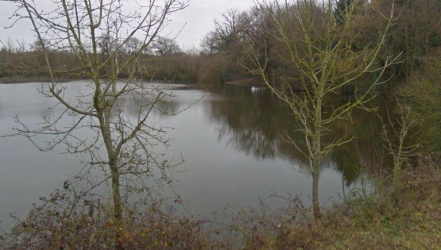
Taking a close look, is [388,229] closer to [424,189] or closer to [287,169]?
[424,189]

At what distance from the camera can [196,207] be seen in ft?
23.3

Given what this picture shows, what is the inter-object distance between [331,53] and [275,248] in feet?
8.49

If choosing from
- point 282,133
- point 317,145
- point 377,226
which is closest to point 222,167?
point 282,133

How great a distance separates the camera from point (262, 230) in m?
4.66

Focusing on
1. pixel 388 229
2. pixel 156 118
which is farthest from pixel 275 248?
pixel 156 118

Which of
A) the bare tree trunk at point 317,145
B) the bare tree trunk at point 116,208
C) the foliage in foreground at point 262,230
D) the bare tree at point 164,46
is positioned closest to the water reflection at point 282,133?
the bare tree trunk at point 317,145

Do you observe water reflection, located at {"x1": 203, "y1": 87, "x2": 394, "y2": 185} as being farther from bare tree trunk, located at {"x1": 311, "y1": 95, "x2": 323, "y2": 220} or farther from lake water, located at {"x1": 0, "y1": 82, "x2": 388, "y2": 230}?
bare tree trunk, located at {"x1": 311, "y1": 95, "x2": 323, "y2": 220}

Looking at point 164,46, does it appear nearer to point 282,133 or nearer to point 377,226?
point 377,226

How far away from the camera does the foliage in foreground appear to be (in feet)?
11.9

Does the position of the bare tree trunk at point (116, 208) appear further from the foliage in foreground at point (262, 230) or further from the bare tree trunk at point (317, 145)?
the bare tree trunk at point (317, 145)

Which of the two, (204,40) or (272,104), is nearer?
(272,104)

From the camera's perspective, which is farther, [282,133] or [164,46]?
[282,133]

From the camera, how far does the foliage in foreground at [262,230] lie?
3.62 meters

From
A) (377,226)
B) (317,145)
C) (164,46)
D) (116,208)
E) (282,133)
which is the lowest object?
(282,133)
